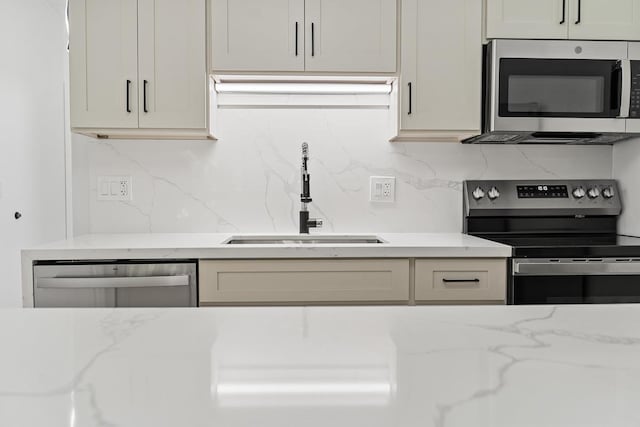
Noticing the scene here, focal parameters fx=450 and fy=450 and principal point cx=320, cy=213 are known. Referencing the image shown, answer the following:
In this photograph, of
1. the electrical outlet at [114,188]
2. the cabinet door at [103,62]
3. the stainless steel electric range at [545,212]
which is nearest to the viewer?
the cabinet door at [103,62]

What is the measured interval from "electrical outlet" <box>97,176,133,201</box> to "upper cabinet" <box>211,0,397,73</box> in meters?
0.81

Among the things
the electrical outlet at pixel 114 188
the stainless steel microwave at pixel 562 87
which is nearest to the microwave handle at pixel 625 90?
the stainless steel microwave at pixel 562 87

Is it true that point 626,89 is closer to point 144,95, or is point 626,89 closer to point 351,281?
point 351,281

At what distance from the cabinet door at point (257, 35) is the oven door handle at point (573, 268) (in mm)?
1285

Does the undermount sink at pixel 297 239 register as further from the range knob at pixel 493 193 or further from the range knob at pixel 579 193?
the range knob at pixel 579 193

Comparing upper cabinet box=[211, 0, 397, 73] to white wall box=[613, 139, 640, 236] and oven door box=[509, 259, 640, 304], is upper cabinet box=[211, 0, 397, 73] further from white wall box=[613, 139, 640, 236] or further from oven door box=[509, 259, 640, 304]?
white wall box=[613, 139, 640, 236]

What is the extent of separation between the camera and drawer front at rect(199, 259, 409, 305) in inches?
70.4

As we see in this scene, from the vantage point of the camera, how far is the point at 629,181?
2301mm

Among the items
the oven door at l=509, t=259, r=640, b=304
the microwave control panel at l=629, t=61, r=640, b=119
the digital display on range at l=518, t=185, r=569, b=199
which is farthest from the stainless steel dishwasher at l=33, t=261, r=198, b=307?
the microwave control panel at l=629, t=61, r=640, b=119

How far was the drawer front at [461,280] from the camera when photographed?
6.00 ft

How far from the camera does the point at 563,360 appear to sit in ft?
1.89

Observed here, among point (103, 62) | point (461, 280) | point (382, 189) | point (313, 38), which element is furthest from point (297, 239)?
point (103, 62)

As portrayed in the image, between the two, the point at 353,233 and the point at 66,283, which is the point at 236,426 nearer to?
the point at 66,283

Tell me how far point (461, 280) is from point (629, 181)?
1193 millimetres
